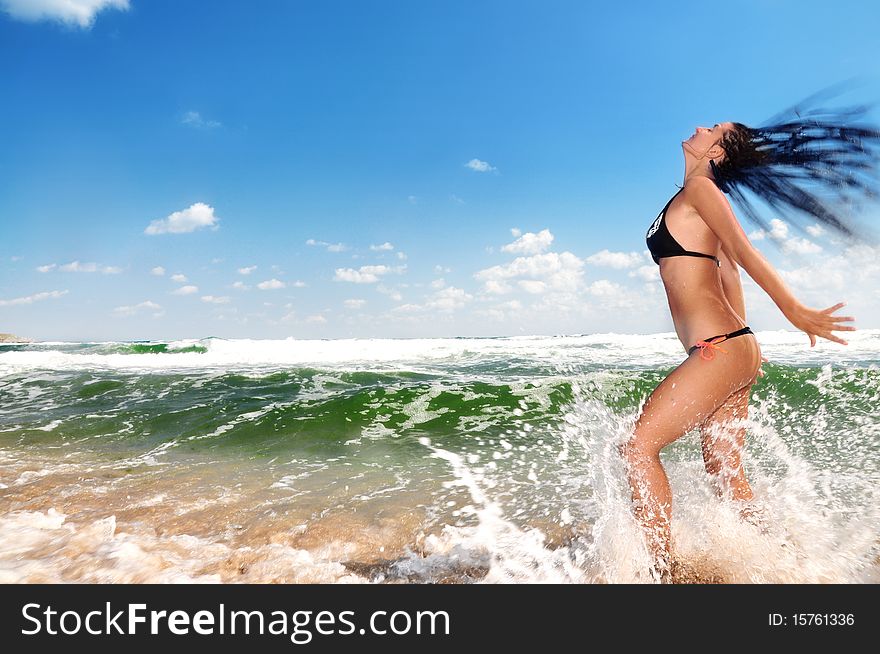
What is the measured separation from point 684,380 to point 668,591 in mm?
948

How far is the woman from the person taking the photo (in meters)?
2.47

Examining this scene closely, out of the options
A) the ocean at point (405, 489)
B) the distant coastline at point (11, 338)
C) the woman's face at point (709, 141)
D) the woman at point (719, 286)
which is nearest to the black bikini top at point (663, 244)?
the woman at point (719, 286)

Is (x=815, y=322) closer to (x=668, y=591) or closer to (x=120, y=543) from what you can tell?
(x=668, y=591)

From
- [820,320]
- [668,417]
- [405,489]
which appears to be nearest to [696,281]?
[820,320]

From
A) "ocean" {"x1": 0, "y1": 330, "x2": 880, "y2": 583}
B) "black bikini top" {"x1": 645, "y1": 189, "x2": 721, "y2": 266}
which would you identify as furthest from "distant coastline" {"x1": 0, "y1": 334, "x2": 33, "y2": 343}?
"black bikini top" {"x1": 645, "y1": 189, "x2": 721, "y2": 266}

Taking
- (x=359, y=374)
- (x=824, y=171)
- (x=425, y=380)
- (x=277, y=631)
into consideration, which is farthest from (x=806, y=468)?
(x=359, y=374)

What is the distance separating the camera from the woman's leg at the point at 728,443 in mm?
2816

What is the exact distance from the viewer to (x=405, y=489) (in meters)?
4.61

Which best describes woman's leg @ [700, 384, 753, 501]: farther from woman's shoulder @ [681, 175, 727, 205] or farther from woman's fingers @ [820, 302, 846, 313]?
woman's shoulder @ [681, 175, 727, 205]

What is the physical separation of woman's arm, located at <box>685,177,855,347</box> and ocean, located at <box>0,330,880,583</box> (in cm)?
114

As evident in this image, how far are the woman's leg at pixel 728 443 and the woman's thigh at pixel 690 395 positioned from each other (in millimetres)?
306

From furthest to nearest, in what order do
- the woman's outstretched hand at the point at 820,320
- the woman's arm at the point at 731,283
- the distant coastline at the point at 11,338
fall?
the distant coastline at the point at 11,338 → the woman's arm at the point at 731,283 → the woman's outstretched hand at the point at 820,320

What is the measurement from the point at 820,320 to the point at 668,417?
790 millimetres

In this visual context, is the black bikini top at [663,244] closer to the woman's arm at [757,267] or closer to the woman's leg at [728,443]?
the woman's arm at [757,267]
